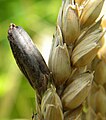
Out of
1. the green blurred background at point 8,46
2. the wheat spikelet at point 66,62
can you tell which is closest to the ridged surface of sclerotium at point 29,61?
the wheat spikelet at point 66,62

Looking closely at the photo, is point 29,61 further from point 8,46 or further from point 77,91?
point 8,46

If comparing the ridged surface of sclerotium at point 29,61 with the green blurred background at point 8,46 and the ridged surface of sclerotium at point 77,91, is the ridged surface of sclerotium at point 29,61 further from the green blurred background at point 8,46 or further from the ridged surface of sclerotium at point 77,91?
the green blurred background at point 8,46

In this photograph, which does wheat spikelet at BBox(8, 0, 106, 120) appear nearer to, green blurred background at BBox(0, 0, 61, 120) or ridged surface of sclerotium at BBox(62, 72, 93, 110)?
ridged surface of sclerotium at BBox(62, 72, 93, 110)

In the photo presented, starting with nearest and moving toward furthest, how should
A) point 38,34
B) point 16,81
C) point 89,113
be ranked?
point 89,113
point 16,81
point 38,34

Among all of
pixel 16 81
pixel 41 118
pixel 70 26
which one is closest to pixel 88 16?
pixel 70 26

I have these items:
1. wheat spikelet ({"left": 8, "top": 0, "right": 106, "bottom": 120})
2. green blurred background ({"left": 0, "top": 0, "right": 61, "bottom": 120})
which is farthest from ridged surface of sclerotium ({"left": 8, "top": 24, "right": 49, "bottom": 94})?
green blurred background ({"left": 0, "top": 0, "right": 61, "bottom": 120})

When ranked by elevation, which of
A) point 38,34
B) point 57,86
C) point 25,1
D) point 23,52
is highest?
point 25,1

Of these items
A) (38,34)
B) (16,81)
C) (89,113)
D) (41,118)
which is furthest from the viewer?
(38,34)

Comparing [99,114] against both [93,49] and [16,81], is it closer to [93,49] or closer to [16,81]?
[93,49]
